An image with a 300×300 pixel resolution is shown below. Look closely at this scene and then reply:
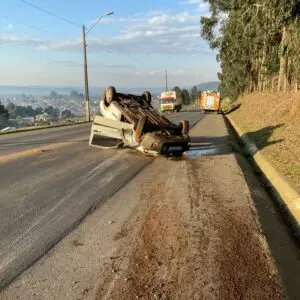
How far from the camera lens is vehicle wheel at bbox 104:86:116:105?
596 inches

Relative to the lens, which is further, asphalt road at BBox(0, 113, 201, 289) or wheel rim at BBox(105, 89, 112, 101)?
wheel rim at BBox(105, 89, 112, 101)

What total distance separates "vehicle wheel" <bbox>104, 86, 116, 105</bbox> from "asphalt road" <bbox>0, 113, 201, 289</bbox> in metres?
1.67

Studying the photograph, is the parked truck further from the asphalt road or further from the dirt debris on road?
the dirt debris on road

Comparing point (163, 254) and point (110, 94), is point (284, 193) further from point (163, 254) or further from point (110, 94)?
point (110, 94)

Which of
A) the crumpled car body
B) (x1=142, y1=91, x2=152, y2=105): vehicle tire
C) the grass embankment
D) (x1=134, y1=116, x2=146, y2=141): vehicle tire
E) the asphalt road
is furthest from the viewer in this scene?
(x1=142, y1=91, x2=152, y2=105): vehicle tire

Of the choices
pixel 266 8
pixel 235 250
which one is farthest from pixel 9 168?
pixel 266 8

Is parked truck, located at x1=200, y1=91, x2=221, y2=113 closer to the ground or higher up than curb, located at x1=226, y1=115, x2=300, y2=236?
closer to the ground

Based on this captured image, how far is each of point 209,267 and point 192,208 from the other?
8.23ft

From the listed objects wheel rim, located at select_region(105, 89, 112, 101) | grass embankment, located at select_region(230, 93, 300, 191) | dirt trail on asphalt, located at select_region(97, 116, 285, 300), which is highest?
wheel rim, located at select_region(105, 89, 112, 101)

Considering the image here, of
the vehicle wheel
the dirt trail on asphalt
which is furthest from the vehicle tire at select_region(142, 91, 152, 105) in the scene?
the dirt trail on asphalt

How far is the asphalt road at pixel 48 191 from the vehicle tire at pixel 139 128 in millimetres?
591

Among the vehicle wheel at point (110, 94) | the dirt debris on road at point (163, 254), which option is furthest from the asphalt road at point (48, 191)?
the vehicle wheel at point (110, 94)

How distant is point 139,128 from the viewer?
13.7m

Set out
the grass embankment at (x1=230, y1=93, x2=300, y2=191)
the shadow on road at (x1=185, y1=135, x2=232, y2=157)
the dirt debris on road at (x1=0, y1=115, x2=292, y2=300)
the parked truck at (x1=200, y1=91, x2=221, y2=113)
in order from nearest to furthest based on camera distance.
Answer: the dirt debris on road at (x1=0, y1=115, x2=292, y2=300) → the grass embankment at (x1=230, y1=93, x2=300, y2=191) → the shadow on road at (x1=185, y1=135, x2=232, y2=157) → the parked truck at (x1=200, y1=91, x2=221, y2=113)
